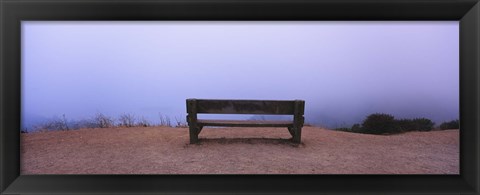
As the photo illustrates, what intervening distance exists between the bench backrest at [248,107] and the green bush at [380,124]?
3.73 metres

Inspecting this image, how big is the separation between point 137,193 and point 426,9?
3.49 m

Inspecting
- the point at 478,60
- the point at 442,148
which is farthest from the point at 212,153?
the point at 442,148

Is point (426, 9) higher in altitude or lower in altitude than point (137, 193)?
higher

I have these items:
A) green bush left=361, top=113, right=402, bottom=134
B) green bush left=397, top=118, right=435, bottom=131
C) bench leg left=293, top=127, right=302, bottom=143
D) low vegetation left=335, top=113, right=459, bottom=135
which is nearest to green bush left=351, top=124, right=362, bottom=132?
low vegetation left=335, top=113, right=459, bottom=135

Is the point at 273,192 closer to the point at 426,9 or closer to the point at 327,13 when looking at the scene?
the point at 327,13

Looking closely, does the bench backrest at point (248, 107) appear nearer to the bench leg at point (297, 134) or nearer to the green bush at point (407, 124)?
the bench leg at point (297, 134)

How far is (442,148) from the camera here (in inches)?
210

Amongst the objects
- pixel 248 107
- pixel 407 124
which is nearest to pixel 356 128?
pixel 407 124

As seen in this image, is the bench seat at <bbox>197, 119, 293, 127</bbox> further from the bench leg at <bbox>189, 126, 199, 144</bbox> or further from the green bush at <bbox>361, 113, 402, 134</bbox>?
the green bush at <bbox>361, 113, 402, 134</bbox>

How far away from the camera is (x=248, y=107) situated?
5188 mm

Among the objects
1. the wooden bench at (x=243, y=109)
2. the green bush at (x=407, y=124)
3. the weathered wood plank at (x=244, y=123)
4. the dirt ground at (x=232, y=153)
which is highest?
the wooden bench at (x=243, y=109)

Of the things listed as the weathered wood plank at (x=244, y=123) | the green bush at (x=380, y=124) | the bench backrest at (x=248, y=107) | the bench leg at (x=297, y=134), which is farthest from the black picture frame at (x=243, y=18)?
the green bush at (x=380, y=124)

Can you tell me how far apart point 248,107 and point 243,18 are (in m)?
2.16

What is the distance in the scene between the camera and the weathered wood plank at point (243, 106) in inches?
203
